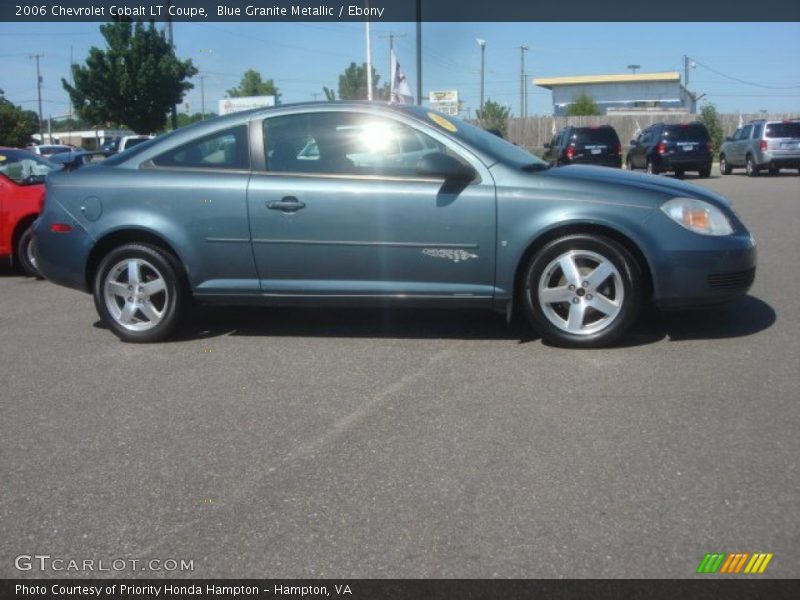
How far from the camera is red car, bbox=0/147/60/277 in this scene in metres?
8.81

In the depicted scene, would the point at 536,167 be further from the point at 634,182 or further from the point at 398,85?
the point at 398,85

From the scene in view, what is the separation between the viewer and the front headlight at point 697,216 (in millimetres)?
5277

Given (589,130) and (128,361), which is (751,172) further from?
(128,361)

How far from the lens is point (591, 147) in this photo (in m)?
24.4

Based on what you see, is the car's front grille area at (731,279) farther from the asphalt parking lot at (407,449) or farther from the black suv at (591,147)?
the black suv at (591,147)

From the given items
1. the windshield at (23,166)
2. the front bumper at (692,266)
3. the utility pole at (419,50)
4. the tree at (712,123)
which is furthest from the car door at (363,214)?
the tree at (712,123)

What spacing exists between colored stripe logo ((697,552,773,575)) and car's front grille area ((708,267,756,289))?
105 inches

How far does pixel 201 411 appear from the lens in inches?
176

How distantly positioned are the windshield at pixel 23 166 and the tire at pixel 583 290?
6181 mm

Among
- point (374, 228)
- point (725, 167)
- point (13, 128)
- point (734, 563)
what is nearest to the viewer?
point (734, 563)

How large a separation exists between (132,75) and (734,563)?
35593 millimetres

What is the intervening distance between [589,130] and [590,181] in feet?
67.1

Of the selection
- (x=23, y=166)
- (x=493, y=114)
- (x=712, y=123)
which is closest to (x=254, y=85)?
(x=493, y=114)

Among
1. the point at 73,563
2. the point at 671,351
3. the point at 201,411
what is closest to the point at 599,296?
the point at 671,351
